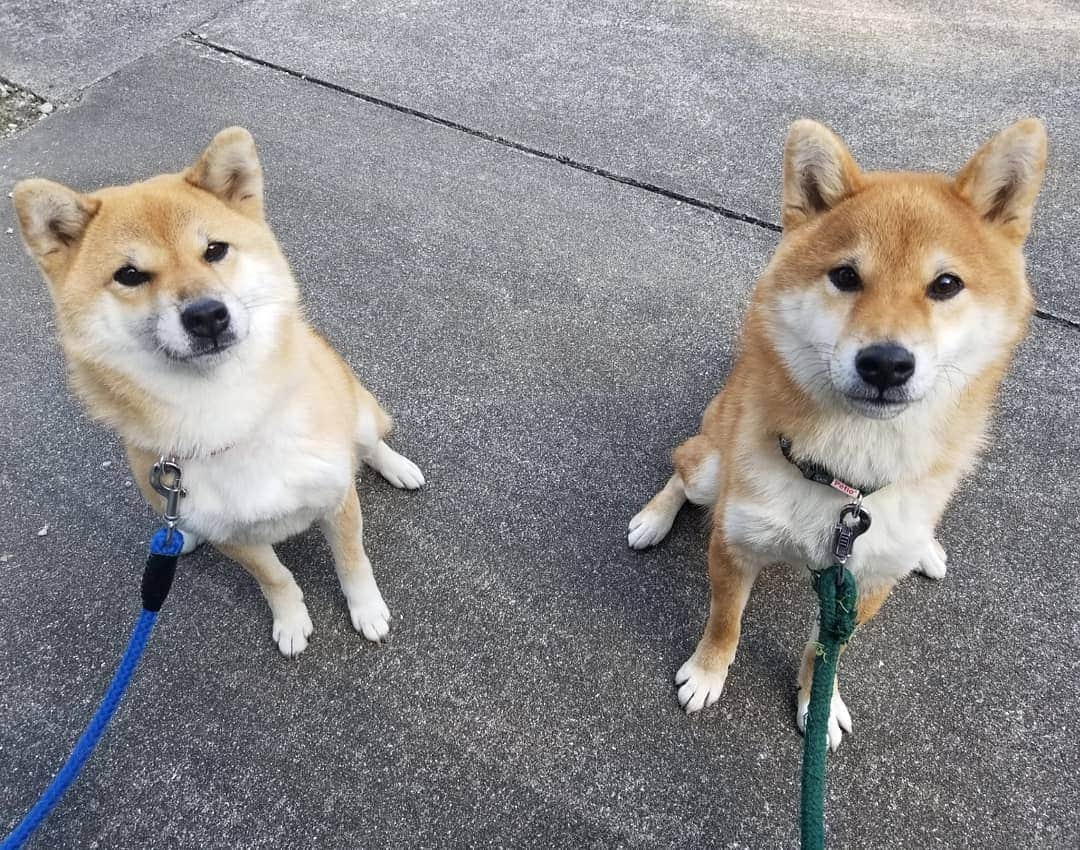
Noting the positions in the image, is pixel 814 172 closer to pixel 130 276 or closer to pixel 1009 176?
pixel 1009 176

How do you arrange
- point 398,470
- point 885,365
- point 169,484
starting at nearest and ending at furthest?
point 885,365 → point 169,484 → point 398,470

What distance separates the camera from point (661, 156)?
3.88 m

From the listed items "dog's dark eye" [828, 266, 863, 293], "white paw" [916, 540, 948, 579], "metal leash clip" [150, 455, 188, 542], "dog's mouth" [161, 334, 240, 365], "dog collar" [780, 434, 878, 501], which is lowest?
"white paw" [916, 540, 948, 579]

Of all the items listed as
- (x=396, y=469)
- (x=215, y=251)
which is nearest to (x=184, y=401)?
(x=215, y=251)

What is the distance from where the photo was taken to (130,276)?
162 cm

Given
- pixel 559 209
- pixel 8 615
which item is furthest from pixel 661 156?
pixel 8 615

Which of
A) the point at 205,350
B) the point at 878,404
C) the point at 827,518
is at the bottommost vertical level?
the point at 827,518

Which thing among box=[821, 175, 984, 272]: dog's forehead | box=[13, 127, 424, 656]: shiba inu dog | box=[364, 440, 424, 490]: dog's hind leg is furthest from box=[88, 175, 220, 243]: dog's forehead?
box=[821, 175, 984, 272]: dog's forehead

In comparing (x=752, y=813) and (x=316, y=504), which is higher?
(x=316, y=504)

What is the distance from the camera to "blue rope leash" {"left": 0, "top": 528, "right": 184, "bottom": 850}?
1.43 meters

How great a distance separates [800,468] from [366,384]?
1.83m

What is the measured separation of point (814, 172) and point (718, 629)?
3.80 ft

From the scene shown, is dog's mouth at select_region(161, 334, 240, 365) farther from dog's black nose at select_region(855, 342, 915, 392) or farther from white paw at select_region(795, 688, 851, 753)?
white paw at select_region(795, 688, 851, 753)

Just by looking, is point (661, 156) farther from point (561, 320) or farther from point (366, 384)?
point (366, 384)
